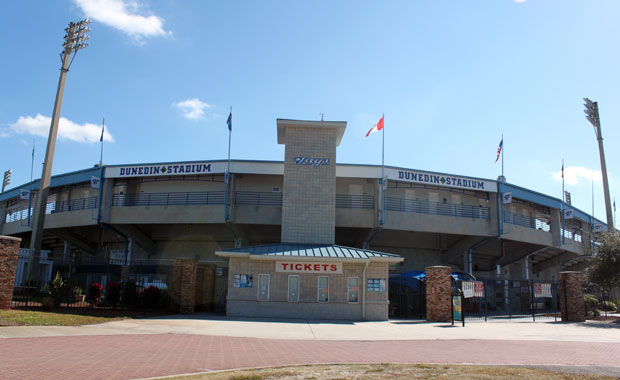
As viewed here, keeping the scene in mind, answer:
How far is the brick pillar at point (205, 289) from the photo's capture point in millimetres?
24766

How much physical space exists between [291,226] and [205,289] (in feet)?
18.7

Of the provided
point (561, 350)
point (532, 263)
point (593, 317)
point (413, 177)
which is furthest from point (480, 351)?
point (532, 263)

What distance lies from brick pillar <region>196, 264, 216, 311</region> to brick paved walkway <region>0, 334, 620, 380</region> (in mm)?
10346

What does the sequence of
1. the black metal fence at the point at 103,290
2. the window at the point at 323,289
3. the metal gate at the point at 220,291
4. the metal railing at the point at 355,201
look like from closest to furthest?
the black metal fence at the point at 103,290 → the window at the point at 323,289 → the metal gate at the point at 220,291 → the metal railing at the point at 355,201

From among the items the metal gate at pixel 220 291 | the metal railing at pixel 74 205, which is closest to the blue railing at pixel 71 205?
the metal railing at pixel 74 205

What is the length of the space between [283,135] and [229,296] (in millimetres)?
10205

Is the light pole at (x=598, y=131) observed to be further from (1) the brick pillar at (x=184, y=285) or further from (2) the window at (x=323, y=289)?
(1) the brick pillar at (x=184, y=285)

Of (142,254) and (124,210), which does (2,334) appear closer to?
(124,210)

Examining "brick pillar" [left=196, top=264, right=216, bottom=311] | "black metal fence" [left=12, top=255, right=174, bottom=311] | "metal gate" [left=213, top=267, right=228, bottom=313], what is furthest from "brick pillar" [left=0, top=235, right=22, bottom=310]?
"metal gate" [left=213, top=267, right=228, bottom=313]

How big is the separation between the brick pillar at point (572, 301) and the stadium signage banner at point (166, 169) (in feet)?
70.8

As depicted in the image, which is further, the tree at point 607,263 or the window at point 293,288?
the tree at point 607,263

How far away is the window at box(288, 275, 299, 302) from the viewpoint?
22.8 m

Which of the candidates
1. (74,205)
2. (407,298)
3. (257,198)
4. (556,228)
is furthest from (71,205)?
(556,228)

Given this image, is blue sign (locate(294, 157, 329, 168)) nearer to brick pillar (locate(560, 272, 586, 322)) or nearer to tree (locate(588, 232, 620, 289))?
brick pillar (locate(560, 272, 586, 322))
